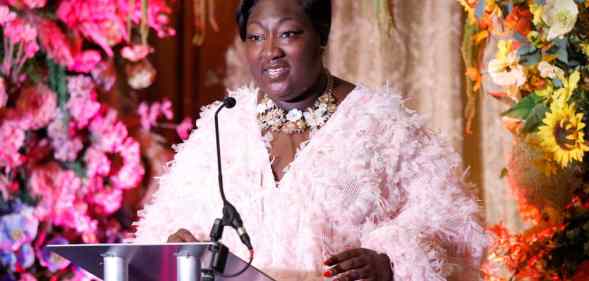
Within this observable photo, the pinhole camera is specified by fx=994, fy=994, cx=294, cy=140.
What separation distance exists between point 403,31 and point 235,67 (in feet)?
2.53

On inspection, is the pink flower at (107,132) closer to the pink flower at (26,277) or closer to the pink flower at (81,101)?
the pink flower at (81,101)

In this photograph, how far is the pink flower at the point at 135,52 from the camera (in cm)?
352

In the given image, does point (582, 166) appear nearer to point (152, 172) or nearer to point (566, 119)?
point (566, 119)

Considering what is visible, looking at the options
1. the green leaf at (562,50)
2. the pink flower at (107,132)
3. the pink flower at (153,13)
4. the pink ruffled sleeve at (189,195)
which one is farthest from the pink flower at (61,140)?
the green leaf at (562,50)

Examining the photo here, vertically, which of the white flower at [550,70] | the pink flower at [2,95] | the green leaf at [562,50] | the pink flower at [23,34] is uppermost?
the green leaf at [562,50]

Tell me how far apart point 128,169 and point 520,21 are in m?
1.69

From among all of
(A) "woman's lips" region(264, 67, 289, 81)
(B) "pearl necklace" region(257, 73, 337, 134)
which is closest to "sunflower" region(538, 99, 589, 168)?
(B) "pearl necklace" region(257, 73, 337, 134)

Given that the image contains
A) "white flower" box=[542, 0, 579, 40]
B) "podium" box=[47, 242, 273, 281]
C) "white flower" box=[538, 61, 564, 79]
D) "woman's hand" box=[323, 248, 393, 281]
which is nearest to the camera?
"podium" box=[47, 242, 273, 281]

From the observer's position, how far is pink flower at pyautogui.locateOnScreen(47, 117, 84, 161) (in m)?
3.38

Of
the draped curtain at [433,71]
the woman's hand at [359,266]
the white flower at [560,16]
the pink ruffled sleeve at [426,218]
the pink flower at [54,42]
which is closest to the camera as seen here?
the woman's hand at [359,266]

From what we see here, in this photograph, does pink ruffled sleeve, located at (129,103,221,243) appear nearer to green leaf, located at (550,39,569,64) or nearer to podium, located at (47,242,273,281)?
podium, located at (47,242,273,281)

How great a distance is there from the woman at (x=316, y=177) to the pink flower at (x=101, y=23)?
50.6 inches

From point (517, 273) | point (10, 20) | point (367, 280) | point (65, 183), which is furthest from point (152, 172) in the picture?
point (367, 280)

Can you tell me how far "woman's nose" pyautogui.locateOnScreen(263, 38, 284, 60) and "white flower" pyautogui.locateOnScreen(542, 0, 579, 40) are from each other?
58cm
